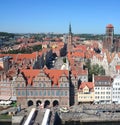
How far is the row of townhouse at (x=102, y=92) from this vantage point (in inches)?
2399

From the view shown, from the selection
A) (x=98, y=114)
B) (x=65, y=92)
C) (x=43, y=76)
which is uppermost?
(x=43, y=76)

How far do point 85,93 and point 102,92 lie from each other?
400cm

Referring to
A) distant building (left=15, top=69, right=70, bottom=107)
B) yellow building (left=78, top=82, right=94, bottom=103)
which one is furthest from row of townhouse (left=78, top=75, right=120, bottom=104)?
distant building (left=15, top=69, right=70, bottom=107)

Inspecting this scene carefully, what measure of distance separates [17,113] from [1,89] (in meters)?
12.1

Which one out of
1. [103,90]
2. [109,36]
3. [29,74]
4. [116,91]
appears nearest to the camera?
[29,74]

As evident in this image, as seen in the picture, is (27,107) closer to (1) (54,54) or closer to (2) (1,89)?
(2) (1,89)

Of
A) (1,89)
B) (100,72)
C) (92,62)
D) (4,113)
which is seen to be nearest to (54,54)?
(92,62)

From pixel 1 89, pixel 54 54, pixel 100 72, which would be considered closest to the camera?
pixel 1 89

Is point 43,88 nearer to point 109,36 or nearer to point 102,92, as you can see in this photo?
point 102,92

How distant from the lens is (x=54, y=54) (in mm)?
146250

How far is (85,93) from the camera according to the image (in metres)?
60.4

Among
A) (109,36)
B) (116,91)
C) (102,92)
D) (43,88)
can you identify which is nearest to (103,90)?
(102,92)

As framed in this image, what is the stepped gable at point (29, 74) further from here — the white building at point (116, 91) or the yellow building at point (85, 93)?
the white building at point (116, 91)

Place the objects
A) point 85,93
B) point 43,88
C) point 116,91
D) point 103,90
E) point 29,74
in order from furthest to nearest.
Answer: point 103,90
point 116,91
point 85,93
point 29,74
point 43,88
